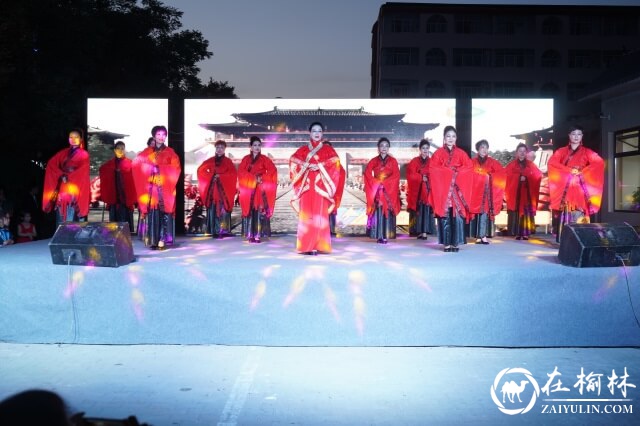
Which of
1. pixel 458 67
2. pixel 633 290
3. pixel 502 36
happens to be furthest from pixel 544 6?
pixel 633 290

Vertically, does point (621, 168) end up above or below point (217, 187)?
above

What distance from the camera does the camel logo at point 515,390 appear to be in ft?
10.2

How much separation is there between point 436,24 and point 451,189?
94.5 feet

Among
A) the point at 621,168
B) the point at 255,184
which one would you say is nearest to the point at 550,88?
the point at 621,168

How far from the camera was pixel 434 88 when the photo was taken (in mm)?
32000

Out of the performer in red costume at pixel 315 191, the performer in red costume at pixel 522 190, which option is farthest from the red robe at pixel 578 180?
the performer in red costume at pixel 315 191

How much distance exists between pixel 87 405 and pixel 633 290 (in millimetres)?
3861

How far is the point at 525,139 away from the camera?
8.52 m

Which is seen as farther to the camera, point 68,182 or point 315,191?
point 68,182

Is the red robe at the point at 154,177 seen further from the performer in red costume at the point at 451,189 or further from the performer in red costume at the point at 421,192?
the performer in red costume at the point at 421,192

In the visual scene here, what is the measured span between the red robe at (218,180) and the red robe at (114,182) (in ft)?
3.52

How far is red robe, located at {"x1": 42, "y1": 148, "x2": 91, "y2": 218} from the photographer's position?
6.24 metres

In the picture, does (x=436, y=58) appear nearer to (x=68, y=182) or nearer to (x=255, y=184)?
(x=255, y=184)

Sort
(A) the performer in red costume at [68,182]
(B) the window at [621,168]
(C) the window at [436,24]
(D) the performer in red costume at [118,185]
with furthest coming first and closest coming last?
(C) the window at [436,24] < (B) the window at [621,168] < (D) the performer in red costume at [118,185] < (A) the performer in red costume at [68,182]
